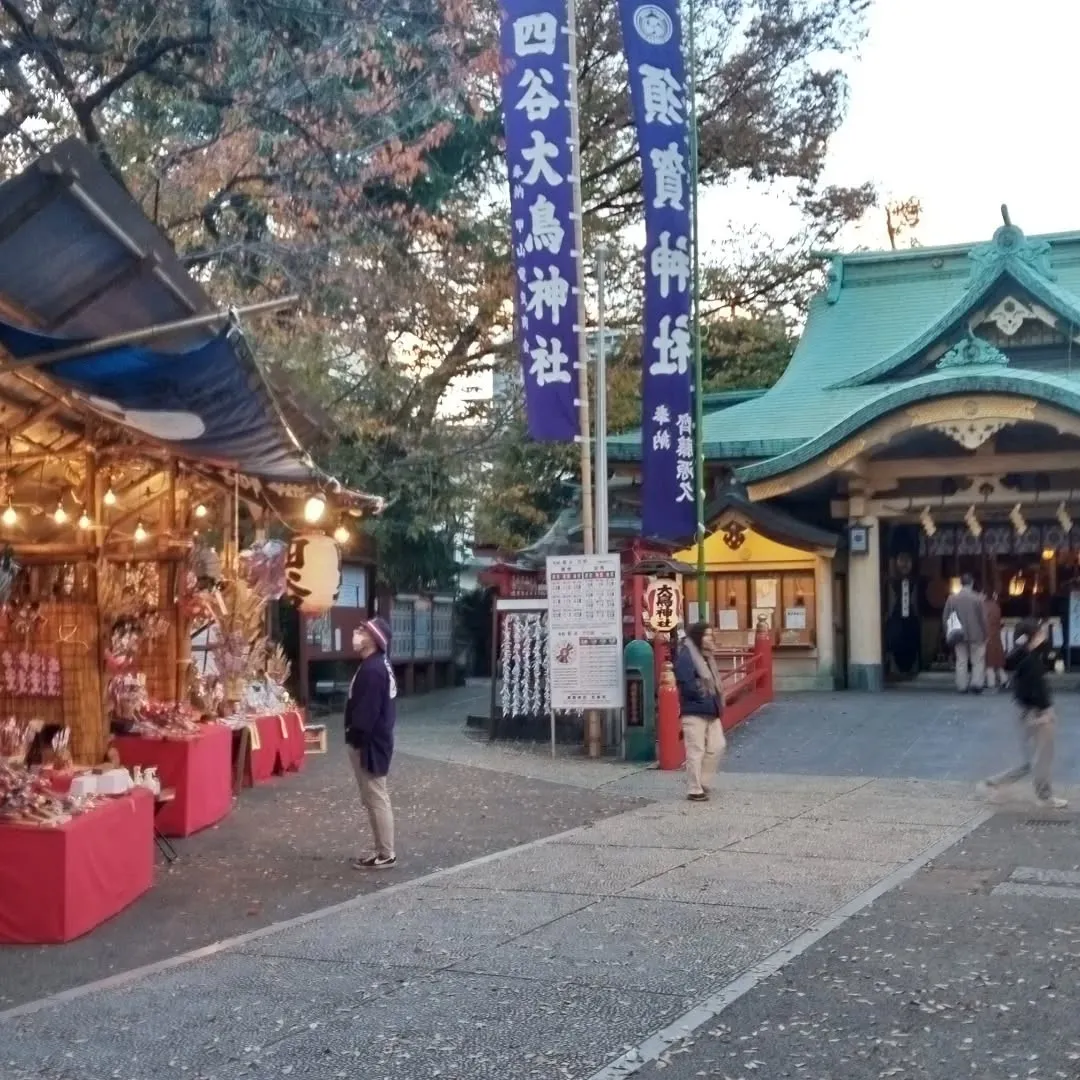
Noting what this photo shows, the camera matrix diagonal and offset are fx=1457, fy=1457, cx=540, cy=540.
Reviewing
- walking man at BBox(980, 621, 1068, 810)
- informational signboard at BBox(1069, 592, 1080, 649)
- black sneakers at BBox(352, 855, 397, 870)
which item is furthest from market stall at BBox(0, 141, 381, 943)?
informational signboard at BBox(1069, 592, 1080, 649)

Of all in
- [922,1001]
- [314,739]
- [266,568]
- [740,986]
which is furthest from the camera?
[314,739]

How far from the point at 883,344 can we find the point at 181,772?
18.6 m

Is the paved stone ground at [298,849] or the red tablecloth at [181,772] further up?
the red tablecloth at [181,772]

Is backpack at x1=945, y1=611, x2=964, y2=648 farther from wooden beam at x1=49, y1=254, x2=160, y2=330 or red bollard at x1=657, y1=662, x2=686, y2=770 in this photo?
wooden beam at x1=49, y1=254, x2=160, y2=330

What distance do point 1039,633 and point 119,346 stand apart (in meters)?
8.34

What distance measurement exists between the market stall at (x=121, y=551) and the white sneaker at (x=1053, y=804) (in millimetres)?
6788

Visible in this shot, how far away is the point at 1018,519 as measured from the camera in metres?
22.1

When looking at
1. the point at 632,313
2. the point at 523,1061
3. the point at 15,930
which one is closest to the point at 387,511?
the point at 632,313

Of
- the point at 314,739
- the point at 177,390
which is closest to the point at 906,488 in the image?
the point at 314,739

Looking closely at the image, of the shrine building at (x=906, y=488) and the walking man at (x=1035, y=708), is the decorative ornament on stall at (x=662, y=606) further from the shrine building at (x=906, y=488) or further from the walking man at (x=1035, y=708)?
the shrine building at (x=906, y=488)

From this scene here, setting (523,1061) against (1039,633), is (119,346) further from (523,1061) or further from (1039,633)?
(1039,633)

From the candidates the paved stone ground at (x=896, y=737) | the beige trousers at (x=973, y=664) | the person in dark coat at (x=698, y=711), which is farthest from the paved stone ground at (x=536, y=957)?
the beige trousers at (x=973, y=664)

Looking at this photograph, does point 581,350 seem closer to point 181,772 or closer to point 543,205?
point 543,205

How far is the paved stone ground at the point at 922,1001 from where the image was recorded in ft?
18.8
